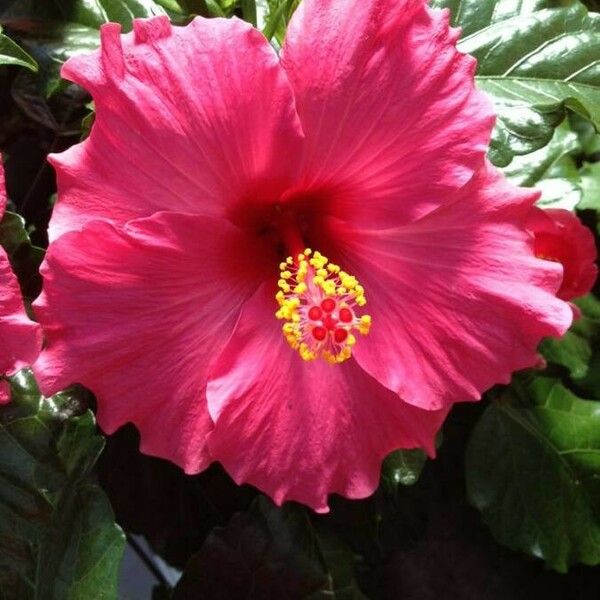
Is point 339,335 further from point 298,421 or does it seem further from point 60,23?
point 60,23

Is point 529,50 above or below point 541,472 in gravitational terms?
above

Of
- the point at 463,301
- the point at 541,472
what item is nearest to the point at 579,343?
the point at 541,472

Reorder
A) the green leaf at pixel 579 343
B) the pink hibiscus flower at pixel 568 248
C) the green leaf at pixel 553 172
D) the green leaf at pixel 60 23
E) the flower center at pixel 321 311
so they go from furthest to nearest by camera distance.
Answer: the green leaf at pixel 579 343, the green leaf at pixel 553 172, the pink hibiscus flower at pixel 568 248, the green leaf at pixel 60 23, the flower center at pixel 321 311

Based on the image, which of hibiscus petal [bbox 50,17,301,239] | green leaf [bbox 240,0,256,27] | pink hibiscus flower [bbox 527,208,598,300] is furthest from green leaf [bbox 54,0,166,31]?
pink hibiscus flower [bbox 527,208,598,300]

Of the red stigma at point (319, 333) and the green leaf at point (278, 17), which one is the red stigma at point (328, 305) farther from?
the green leaf at point (278, 17)

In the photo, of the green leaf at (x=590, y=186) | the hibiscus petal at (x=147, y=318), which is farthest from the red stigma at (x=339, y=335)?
the green leaf at (x=590, y=186)

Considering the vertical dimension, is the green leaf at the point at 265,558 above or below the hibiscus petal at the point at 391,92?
below

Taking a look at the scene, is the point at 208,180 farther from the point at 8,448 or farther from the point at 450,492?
the point at 450,492
